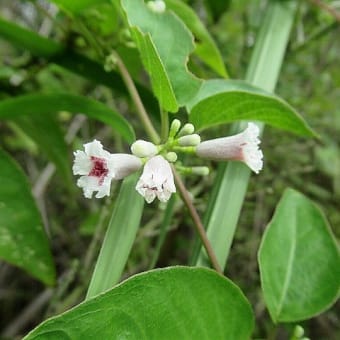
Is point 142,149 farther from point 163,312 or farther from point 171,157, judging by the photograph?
point 163,312

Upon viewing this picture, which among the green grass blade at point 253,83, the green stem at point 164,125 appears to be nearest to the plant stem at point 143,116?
the green stem at point 164,125

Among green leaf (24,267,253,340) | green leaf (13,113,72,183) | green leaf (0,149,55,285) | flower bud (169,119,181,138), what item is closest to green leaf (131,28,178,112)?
flower bud (169,119,181,138)

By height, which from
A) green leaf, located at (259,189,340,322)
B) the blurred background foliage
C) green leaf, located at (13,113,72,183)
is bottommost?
the blurred background foliage

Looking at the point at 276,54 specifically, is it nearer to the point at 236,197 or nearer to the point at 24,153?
the point at 236,197

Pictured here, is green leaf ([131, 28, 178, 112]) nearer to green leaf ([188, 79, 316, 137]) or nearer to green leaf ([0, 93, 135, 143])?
green leaf ([188, 79, 316, 137])

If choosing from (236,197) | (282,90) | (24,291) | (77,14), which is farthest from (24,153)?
(236,197)

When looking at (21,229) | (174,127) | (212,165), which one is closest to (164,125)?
(174,127)

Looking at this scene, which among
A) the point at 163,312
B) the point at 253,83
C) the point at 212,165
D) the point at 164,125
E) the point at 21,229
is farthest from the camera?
the point at 212,165
